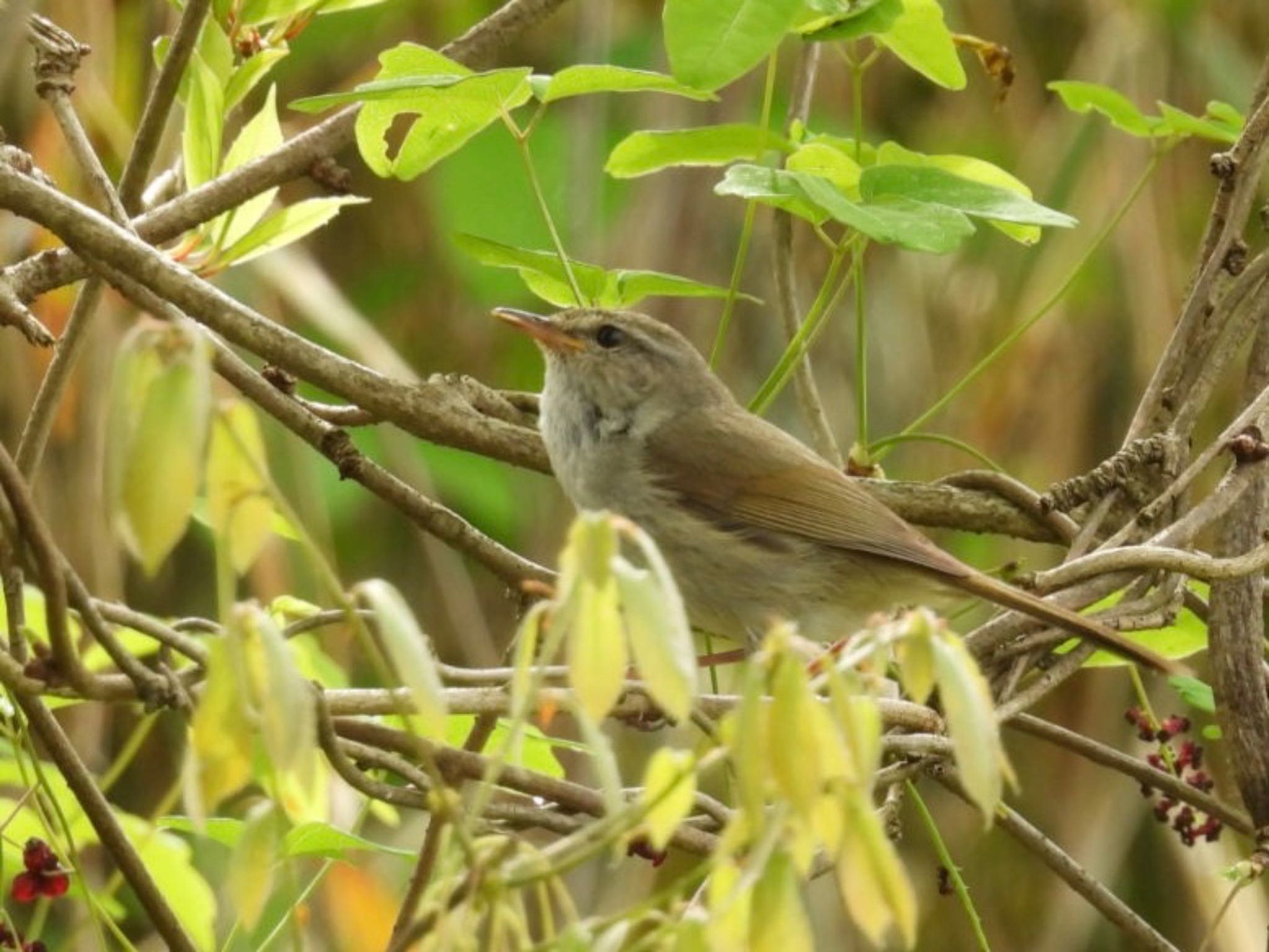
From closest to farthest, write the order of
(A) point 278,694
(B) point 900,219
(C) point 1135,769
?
(A) point 278,694 → (B) point 900,219 → (C) point 1135,769

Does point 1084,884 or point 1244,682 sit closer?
point 1084,884

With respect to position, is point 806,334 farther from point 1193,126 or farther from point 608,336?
point 608,336

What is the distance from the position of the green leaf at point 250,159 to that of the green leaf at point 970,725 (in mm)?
1927

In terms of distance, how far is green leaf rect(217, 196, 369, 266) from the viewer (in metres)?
3.05

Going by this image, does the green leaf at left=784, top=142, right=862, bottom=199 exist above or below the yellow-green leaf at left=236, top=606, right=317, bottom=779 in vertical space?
above

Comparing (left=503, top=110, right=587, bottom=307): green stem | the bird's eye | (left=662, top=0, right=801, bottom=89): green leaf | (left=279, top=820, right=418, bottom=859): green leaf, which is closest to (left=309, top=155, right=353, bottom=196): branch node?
(left=503, top=110, right=587, bottom=307): green stem

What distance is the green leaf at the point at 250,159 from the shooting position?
3.20m

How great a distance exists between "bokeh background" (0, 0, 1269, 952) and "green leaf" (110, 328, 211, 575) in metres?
4.35

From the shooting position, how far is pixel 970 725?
1475 millimetres

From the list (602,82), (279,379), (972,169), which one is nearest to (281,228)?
(279,379)

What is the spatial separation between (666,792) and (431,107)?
1.71m

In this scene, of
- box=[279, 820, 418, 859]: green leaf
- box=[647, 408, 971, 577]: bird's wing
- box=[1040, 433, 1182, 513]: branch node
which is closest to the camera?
box=[279, 820, 418, 859]: green leaf

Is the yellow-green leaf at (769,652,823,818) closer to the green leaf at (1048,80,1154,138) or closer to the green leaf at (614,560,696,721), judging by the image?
the green leaf at (614,560,696,721)

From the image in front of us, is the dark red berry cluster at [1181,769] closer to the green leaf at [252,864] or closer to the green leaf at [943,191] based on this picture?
the green leaf at [943,191]
